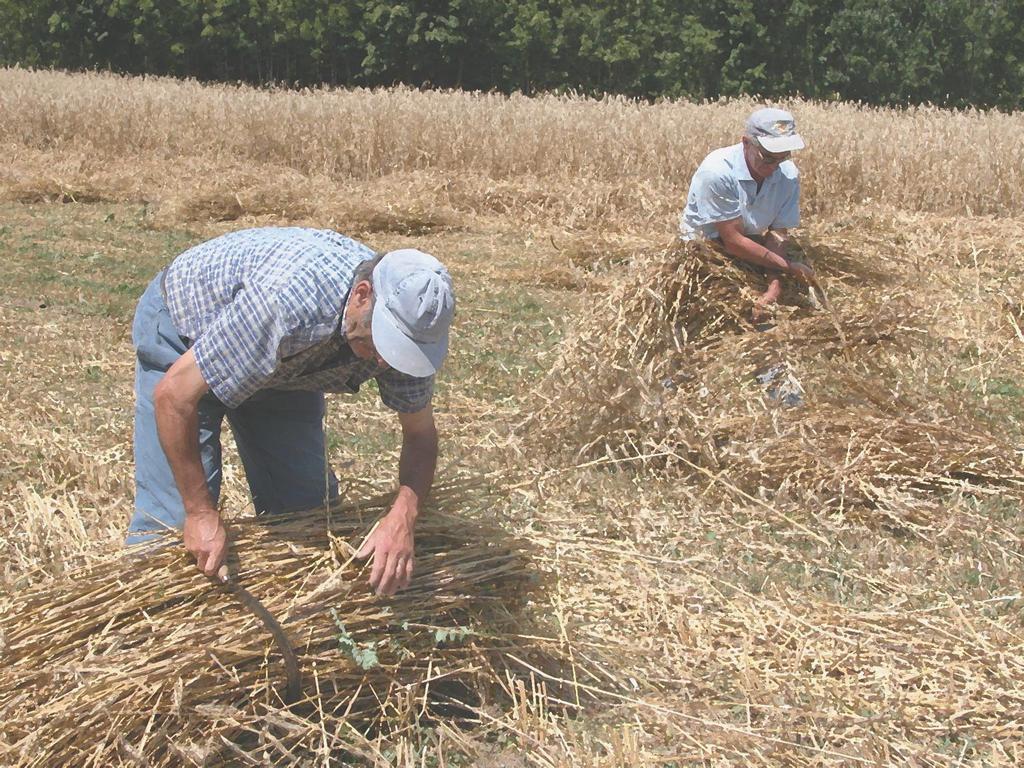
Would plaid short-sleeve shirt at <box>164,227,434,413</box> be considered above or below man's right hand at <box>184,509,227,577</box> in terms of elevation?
above

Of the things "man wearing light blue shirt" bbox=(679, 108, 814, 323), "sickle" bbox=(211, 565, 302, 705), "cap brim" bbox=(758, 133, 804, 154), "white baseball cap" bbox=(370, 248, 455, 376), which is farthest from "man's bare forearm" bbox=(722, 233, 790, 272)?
"sickle" bbox=(211, 565, 302, 705)

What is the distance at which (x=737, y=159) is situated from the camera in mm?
5781

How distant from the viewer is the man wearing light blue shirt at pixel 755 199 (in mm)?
5637

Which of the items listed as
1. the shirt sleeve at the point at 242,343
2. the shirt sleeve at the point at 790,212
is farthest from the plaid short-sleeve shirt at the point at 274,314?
the shirt sleeve at the point at 790,212

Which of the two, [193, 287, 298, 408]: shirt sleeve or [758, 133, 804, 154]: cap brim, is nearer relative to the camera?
[193, 287, 298, 408]: shirt sleeve

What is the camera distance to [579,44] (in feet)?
123

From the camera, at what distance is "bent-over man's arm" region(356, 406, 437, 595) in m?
3.06

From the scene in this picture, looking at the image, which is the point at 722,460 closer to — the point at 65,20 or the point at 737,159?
the point at 737,159

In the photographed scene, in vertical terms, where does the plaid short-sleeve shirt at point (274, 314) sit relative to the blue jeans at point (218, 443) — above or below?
above

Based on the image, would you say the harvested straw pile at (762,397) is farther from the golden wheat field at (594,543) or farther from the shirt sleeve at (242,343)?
the shirt sleeve at (242,343)

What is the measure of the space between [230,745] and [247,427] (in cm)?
103

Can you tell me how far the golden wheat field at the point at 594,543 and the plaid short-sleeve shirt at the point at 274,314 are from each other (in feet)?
1.34

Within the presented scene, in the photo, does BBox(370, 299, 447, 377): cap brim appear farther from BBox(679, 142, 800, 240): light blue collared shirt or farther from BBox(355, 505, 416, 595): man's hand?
BBox(679, 142, 800, 240): light blue collared shirt

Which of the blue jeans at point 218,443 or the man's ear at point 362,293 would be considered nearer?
the man's ear at point 362,293
